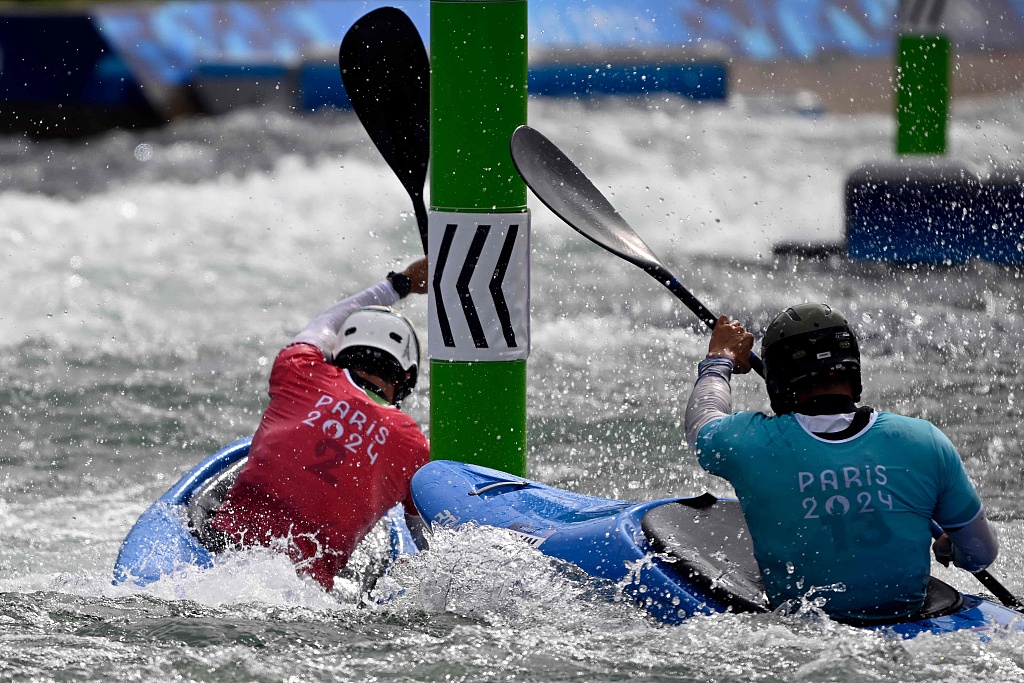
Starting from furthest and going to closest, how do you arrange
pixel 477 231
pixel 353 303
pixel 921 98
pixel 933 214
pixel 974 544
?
pixel 921 98
pixel 933 214
pixel 353 303
pixel 477 231
pixel 974 544

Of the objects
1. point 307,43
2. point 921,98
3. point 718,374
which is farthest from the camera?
point 307,43

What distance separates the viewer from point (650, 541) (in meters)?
3.17

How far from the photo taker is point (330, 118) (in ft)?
65.2

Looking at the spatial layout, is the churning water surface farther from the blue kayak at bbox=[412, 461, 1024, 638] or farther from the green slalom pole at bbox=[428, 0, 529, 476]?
the green slalom pole at bbox=[428, 0, 529, 476]

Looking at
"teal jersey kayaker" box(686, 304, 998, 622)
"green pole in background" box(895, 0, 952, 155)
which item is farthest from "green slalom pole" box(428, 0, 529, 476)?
"green pole in background" box(895, 0, 952, 155)

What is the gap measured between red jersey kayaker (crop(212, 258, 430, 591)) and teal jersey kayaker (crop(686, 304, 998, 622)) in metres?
1.17

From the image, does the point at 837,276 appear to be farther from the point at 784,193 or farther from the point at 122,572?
the point at 122,572

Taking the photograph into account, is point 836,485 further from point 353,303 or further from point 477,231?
point 353,303

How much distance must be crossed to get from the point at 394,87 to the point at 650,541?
1.96m

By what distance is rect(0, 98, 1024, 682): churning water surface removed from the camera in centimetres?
298

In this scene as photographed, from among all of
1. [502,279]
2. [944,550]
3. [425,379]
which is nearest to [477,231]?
[502,279]

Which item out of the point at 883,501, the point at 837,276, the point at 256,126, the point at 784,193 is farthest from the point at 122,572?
the point at 256,126

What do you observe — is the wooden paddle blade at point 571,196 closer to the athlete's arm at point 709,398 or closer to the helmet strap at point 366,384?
the athlete's arm at point 709,398

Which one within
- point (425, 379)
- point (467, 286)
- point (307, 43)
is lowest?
point (425, 379)
